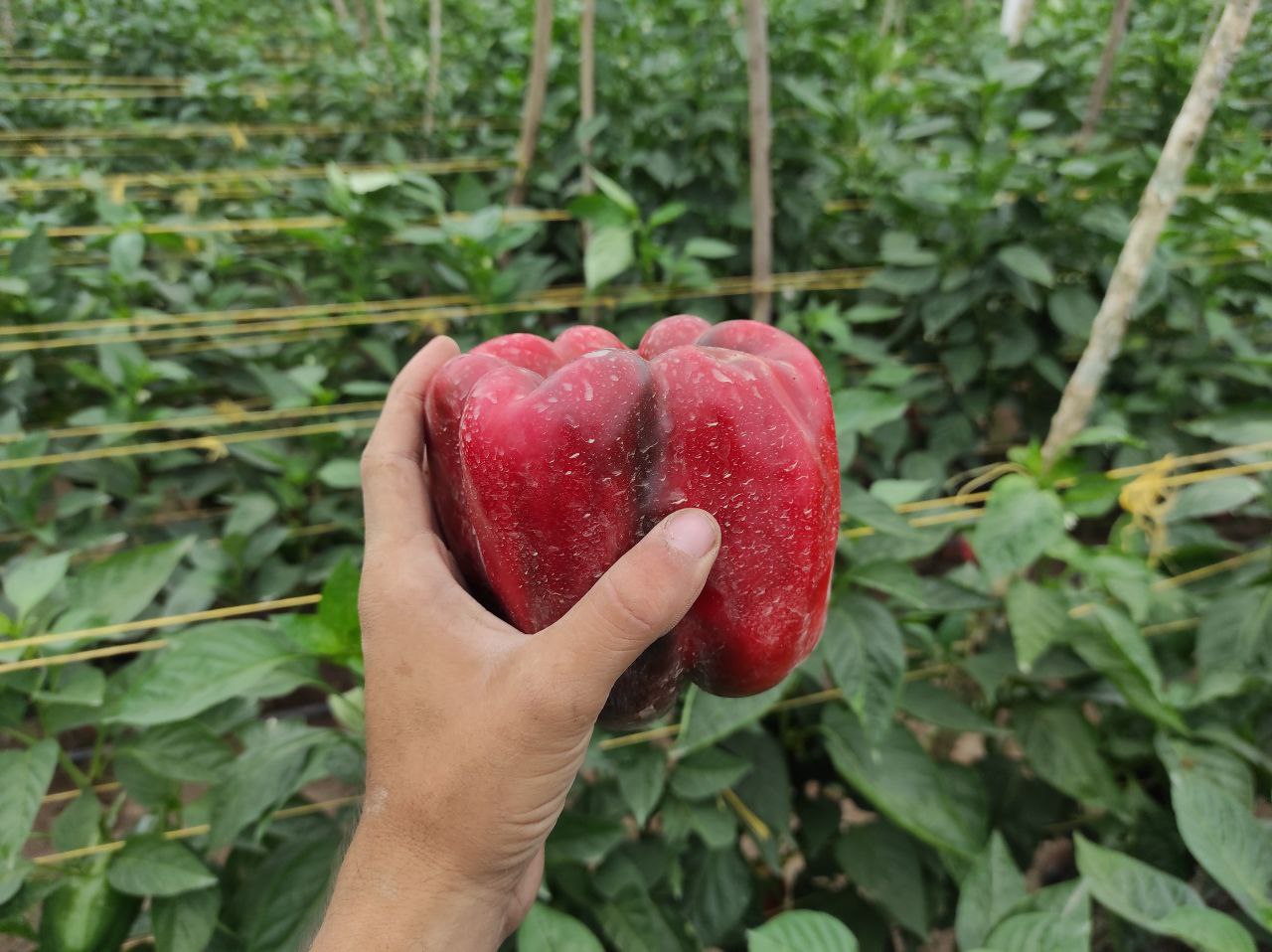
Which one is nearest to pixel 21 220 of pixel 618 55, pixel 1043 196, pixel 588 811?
pixel 618 55

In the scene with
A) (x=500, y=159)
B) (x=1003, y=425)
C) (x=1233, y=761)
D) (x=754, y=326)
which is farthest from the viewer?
(x=500, y=159)

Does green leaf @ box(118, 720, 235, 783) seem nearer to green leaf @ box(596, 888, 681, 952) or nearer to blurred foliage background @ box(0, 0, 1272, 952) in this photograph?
blurred foliage background @ box(0, 0, 1272, 952)

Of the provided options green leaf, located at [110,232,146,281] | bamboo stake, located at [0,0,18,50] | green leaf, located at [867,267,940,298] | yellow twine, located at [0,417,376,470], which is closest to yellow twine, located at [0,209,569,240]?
green leaf, located at [110,232,146,281]

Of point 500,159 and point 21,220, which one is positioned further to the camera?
point 500,159

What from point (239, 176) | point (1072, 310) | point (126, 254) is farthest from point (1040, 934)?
point (239, 176)

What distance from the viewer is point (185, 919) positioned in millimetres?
1078

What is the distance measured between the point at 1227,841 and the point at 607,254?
156 centimetres

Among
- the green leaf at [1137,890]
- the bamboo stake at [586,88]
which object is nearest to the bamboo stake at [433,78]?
the bamboo stake at [586,88]

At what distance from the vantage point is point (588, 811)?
52.0 inches

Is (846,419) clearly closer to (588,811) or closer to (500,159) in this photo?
(588,811)

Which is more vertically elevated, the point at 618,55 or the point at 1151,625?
the point at 618,55

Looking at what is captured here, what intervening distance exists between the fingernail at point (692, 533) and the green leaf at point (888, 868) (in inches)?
38.3

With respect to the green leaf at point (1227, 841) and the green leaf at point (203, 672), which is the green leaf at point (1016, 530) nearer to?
the green leaf at point (1227, 841)

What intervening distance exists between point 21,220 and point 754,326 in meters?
2.35
